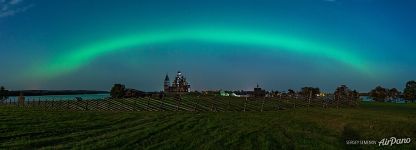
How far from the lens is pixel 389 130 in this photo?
2559 centimetres

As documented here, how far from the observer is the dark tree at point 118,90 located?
155250 mm

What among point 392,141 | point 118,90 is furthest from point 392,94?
point 392,141

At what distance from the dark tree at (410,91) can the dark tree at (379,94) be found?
7348 millimetres

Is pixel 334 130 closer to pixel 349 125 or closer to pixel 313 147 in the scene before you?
pixel 349 125

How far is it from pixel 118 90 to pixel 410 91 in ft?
360

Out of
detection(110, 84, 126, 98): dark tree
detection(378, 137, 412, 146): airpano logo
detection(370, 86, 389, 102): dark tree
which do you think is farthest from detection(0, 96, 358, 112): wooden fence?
detection(110, 84, 126, 98): dark tree

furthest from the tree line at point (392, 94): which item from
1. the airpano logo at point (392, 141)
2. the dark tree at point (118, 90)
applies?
the airpano logo at point (392, 141)

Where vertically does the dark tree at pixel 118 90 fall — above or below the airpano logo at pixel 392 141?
above

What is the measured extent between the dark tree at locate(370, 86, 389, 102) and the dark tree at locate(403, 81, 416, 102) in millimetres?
7348

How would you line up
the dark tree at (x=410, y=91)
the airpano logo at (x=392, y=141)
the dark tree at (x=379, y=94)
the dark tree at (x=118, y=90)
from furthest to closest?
1. the dark tree at (x=118, y=90)
2. the dark tree at (x=379, y=94)
3. the dark tree at (x=410, y=91)
4. the airpano logo at (x=392, y=141)

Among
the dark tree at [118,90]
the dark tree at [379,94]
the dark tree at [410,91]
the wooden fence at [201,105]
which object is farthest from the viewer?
the dark tree at [118,90]

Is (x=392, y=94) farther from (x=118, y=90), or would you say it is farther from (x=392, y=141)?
(x=392, y=141)

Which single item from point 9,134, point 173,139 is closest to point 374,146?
point 173,139

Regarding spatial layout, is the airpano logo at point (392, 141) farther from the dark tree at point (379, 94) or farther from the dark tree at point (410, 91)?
the dark tree at point (410, 91)
